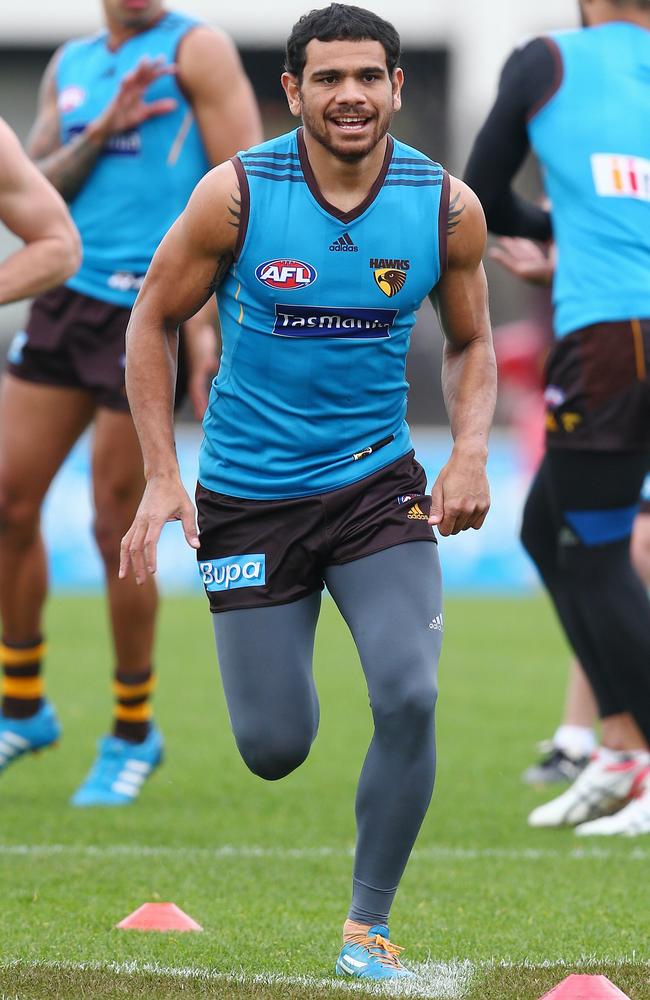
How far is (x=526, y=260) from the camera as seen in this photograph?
653cm

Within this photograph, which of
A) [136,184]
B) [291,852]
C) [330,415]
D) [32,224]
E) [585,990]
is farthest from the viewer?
[136,184]

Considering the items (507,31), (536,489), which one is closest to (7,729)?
(536,489)

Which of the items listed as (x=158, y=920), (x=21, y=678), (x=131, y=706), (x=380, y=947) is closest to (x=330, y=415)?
(x=380, y=947)

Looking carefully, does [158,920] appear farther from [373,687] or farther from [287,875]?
[373,687]

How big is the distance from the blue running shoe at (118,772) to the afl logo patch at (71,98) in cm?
233

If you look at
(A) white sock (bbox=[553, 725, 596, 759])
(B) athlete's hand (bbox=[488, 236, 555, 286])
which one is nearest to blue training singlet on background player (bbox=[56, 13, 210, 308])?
(B) athlete's hand (bbox=[488, 236, 555, 286])

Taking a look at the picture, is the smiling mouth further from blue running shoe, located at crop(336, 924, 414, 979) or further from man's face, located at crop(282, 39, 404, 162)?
blue running shoe, located at crop(336, 924, 414, 979)

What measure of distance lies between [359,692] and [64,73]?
12.9 ft

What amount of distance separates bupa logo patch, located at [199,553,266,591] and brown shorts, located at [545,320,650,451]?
178cm

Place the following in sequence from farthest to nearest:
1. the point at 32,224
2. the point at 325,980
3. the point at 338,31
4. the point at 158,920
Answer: the point at 32,224
the point at 158,920
the point at 338,31
the point at 325,980

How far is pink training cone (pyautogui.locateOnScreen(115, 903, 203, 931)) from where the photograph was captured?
4469 millimetres

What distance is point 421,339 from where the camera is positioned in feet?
61.6

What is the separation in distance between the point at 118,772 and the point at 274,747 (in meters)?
2.40

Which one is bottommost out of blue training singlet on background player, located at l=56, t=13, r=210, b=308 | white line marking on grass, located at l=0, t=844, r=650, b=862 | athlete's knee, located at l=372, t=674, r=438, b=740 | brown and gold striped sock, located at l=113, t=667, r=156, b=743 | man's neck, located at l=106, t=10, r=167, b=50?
brown and gold striped sock, located at l=113, t=667, r=156, b=743
